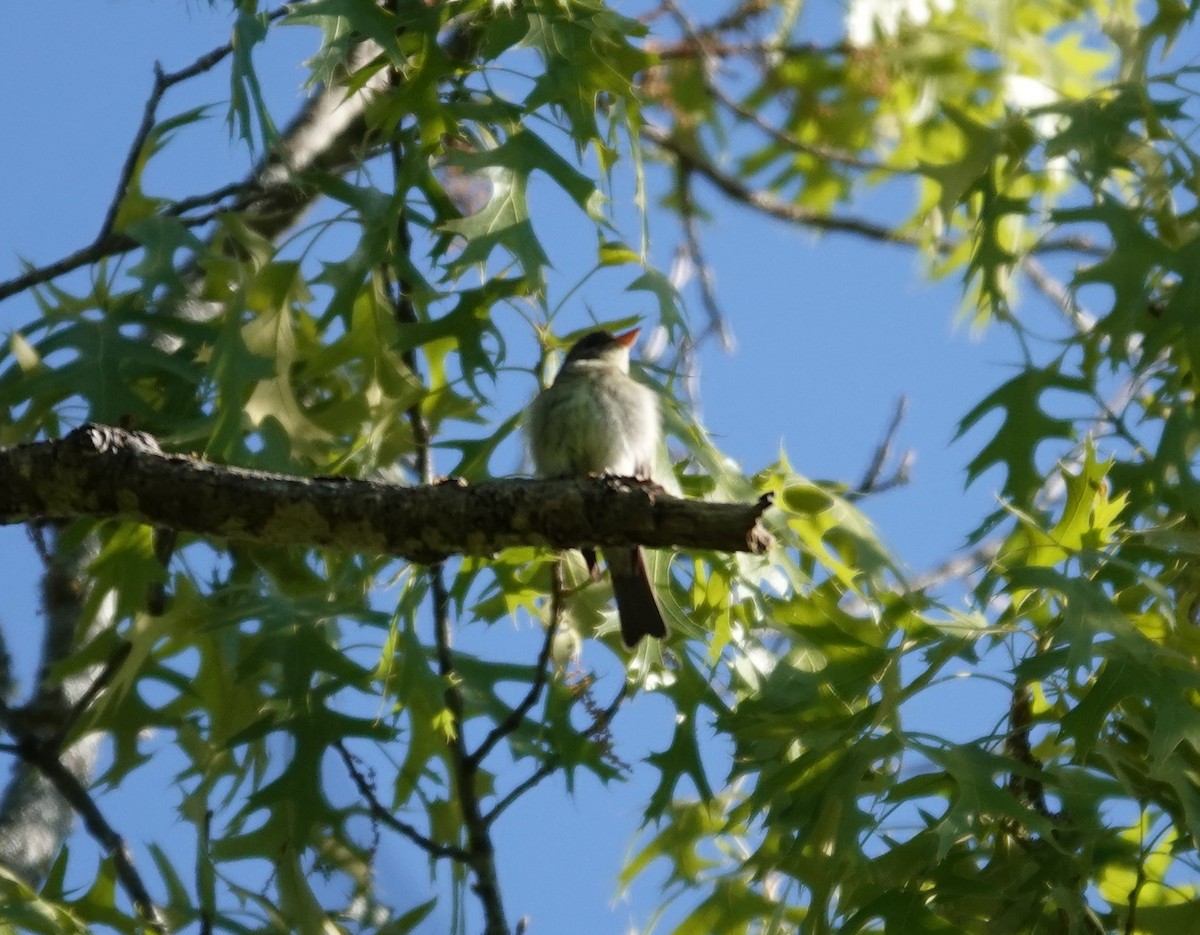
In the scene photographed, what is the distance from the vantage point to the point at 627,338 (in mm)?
5832

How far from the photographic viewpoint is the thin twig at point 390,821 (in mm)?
4504

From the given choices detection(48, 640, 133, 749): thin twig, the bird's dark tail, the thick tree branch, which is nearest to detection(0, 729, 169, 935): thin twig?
detection(48, 640, 133, 749): thin twig

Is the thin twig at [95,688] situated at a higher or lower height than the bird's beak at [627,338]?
lower

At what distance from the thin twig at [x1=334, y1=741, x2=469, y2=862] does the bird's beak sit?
6.15 ft

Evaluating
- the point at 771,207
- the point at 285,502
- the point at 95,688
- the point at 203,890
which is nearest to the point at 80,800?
the point at 95,688

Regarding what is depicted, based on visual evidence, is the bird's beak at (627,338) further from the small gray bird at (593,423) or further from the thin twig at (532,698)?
the thin twig at (532,698)

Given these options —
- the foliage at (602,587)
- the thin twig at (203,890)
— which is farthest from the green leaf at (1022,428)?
the thin twig at (203,890)

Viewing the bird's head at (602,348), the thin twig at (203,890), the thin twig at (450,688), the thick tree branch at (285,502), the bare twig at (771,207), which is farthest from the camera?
the bare twig at (771,207)

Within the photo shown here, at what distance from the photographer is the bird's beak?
18.9 feet

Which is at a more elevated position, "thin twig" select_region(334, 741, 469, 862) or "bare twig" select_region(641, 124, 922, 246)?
"bare twig" select_region(641, 124, 922, 246)

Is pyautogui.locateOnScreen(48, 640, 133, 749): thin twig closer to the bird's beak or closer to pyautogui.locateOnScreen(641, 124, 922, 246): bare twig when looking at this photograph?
the bird's beak

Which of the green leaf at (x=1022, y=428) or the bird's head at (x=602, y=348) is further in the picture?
the bird's head at (x=602, y=348)

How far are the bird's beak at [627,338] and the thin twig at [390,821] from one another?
1874 millimetres

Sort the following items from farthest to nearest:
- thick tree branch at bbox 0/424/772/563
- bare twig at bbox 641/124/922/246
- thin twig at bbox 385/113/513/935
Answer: bare twig at bbox 641/124/922/246 → thin twig at bbox 385/113/513/935 → thick tree branch at bbox 0/424/772/563
